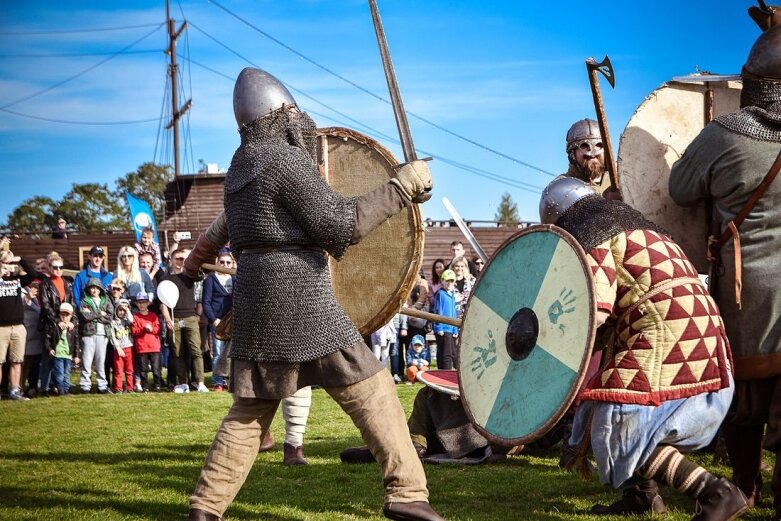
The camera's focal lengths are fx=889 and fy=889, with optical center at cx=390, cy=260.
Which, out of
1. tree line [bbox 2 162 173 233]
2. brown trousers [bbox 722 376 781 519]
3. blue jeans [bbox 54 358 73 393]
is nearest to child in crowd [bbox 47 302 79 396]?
blue jeans [bbox 54 358 73 393]

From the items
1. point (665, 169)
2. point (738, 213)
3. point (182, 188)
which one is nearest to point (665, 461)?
point (738, 213)

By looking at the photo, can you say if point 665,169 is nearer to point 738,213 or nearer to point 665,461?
point 738,213

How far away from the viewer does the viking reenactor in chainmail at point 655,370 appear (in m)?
3.25

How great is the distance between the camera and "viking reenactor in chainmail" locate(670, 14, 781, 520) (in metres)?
3.62

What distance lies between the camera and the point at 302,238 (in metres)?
3.57

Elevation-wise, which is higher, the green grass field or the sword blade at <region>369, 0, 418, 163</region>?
the sword blade at <region>369, 0, 418, 163</region>

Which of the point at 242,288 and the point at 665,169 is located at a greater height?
the point at 665,169

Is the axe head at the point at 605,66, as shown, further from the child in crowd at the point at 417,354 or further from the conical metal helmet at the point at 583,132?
the child in crowd at the point at 417,354

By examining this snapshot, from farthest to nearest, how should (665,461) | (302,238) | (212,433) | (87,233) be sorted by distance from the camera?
1. (87,233)
2. (212,433)
3. (302,238)
4. (665,461)

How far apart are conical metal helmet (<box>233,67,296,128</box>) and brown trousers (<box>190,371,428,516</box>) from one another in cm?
120

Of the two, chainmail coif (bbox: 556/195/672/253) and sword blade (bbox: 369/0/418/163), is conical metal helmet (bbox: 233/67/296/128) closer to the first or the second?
sword blade (bbox: 369/0/418/163)

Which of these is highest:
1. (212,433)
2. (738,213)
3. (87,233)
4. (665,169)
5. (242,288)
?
(87,233)

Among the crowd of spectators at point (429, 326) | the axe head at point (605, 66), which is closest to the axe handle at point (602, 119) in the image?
the axe head at point (605, 66)

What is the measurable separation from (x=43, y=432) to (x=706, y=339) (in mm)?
5535
